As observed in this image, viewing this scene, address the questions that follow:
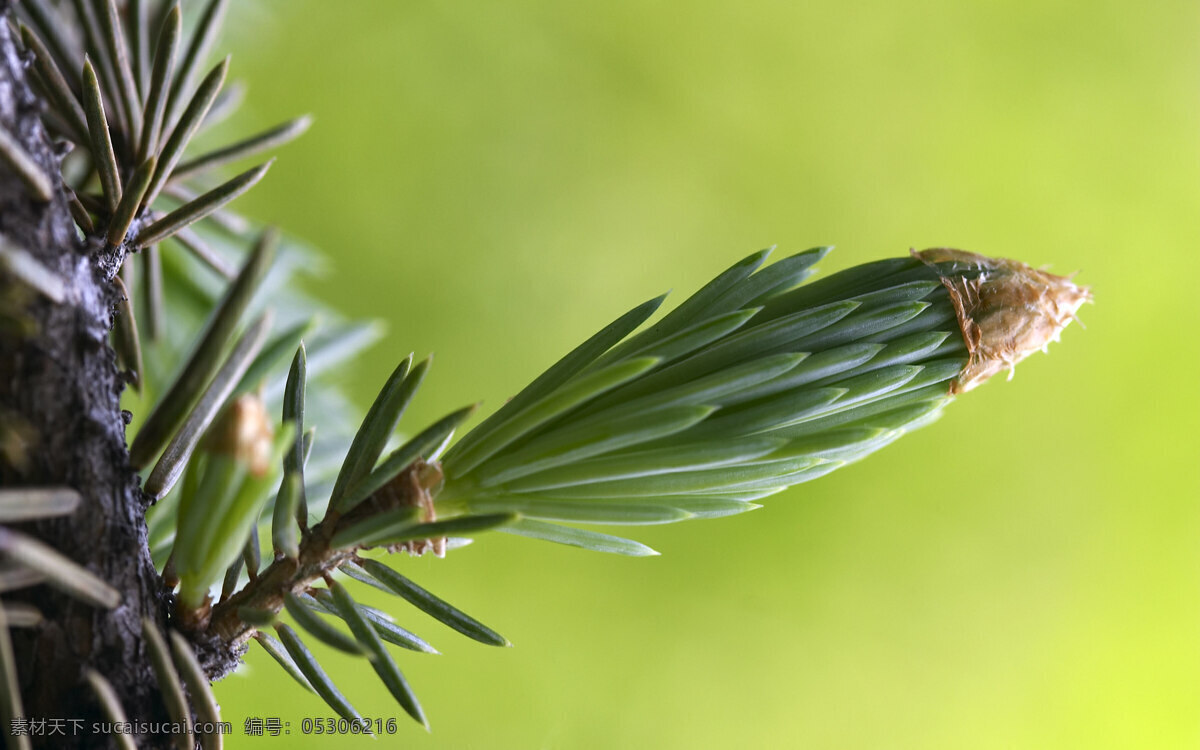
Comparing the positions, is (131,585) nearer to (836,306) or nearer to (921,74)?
(836,306)

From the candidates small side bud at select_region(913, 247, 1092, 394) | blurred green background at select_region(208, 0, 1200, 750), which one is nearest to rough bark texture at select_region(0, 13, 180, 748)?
small side bud at select_region(913, 247, 1092, 394)

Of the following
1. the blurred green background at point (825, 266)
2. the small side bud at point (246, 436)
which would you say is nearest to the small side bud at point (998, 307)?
the small side bud at point (246, 436)

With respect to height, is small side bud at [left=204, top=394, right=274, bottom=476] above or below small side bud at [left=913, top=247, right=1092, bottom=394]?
below

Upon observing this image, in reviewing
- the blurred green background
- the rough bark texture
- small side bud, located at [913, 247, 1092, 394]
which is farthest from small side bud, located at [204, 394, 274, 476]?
the blurred green background

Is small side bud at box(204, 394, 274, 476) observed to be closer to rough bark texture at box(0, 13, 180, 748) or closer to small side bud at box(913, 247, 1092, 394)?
rough bark texture at box(0, 13, 180, 748)

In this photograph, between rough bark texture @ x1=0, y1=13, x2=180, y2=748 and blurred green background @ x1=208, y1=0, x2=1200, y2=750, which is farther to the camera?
blurred green background @ x1=208, y1=0, x2=1200, y2=750

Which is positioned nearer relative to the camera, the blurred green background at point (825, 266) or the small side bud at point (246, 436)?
the small side bud at point (246, 436)

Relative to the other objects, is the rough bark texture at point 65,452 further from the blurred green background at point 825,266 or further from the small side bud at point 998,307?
the blurred green background at point 825,266
